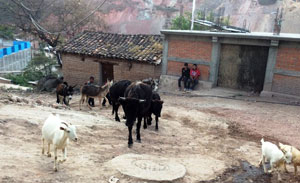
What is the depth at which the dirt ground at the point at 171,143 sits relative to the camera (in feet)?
15.5

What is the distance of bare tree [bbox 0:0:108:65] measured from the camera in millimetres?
22453

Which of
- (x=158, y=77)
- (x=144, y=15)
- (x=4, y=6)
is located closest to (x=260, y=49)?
(x=158, y=77)

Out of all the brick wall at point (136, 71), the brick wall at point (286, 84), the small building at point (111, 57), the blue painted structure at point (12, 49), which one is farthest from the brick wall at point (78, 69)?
the brick wall at point (286, 84)

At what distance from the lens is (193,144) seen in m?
7.18

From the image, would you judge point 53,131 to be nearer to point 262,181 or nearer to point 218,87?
point 262,181

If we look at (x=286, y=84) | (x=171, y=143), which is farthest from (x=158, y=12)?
(x=171, y=143)

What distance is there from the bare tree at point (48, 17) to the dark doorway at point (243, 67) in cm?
1342

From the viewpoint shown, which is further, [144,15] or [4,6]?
[144,15]

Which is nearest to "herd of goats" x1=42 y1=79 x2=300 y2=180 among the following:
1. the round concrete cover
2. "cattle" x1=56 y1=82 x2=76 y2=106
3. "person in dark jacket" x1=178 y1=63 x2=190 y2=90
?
the round concrete cover

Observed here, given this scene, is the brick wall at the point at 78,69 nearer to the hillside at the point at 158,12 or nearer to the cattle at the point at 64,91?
the cattle at the point at 64,91

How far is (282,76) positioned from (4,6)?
21.3m

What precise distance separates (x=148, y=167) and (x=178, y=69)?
10.3 meters

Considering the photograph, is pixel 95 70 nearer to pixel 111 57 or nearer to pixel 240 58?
pixel 111 57

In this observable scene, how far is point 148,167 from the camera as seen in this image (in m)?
5.18
